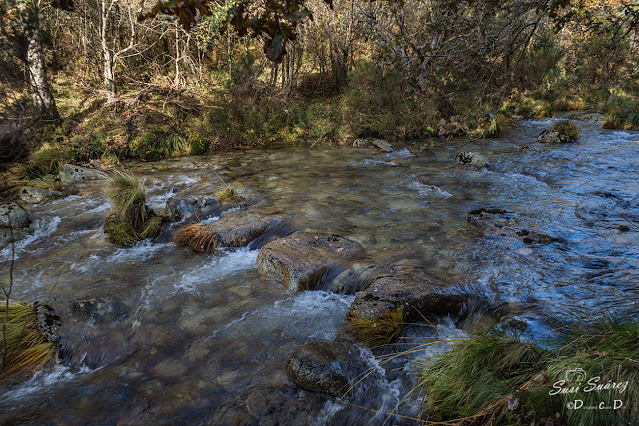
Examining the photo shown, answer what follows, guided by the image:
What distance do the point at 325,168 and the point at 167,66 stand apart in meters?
9.64

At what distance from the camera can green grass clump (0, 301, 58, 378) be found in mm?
3705

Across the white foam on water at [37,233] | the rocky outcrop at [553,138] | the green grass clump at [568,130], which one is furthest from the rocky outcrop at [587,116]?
the white foam on water at [37,233]

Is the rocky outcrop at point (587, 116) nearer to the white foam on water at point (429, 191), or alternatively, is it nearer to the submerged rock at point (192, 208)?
the white foam on water at point (429, 191)

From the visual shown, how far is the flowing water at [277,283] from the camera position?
132 inches

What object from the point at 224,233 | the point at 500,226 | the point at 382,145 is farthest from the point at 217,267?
the point at 382,145

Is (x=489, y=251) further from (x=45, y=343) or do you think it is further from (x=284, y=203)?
(x=45, y=343)

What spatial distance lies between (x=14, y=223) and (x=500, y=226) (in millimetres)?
8942

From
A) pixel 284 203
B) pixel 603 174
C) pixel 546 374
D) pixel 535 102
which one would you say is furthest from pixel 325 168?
pixel 535 102

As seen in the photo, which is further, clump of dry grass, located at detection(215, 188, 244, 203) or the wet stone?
clump of dry grass, located at detection(215, 188, 244, 203)

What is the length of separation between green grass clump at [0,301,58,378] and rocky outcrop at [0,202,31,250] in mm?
3330

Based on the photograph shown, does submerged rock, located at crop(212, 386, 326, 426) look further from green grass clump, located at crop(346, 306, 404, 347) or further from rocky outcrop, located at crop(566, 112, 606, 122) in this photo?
rocky outcrop, located at crop(566, 112, 606, 122)

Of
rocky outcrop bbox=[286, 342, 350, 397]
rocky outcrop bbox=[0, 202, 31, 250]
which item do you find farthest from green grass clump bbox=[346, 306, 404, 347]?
rocky outcrop bbox=[0, 202, 31, 250]

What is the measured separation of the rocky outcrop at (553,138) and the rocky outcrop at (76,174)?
1383 cm

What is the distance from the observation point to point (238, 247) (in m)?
6.52
